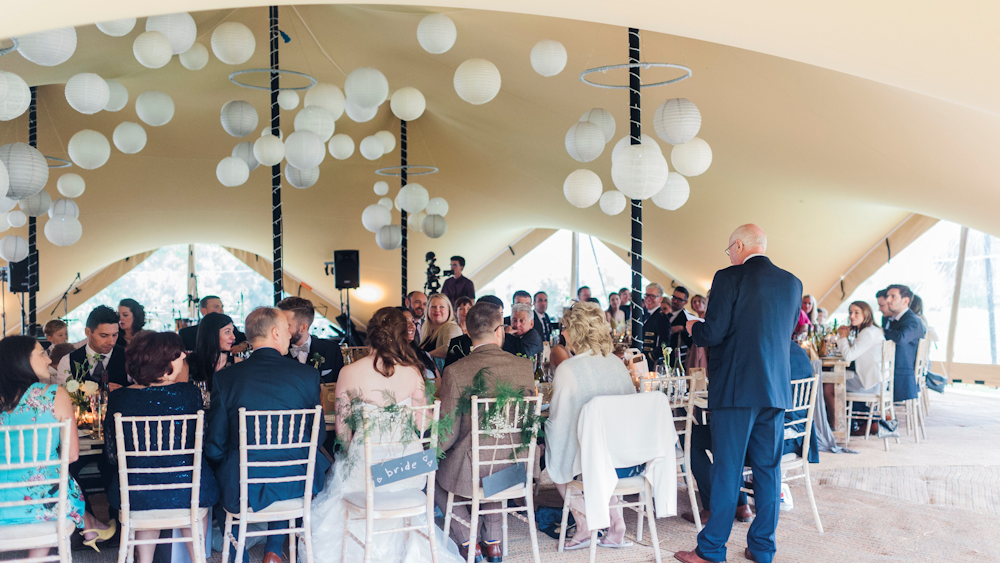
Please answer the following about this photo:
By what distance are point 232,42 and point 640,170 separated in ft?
10.4

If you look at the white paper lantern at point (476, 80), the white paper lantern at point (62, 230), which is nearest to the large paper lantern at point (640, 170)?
the white paper lantern at point (476, 80)

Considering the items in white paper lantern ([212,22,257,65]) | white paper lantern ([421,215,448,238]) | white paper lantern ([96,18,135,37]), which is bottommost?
white paper lantern ([421,215,448,238])

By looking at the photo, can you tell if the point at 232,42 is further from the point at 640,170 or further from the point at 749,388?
the point at 749,388

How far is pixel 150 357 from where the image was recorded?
3254 millimetres

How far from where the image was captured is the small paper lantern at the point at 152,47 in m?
5.03

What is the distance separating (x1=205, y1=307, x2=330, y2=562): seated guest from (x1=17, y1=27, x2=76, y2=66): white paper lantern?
6.95ft

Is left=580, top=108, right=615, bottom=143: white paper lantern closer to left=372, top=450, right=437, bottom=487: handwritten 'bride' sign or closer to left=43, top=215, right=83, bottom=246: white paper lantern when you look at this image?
left=372, top=450, right=437, bottom=487: handwritten 'bride' sign

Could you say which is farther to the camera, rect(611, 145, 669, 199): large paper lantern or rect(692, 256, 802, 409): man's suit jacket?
rect(611, 145, 669, 199): large paper lantern

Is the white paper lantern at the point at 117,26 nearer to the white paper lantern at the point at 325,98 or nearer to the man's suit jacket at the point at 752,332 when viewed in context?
the white paper lantern at the point at 325,98

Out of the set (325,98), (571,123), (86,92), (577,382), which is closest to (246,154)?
(325,98)

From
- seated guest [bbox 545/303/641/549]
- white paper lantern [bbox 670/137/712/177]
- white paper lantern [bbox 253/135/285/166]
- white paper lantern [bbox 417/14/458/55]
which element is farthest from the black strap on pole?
seated guest [bbox 545/303/641/549]

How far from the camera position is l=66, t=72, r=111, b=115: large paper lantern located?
17.4 feet

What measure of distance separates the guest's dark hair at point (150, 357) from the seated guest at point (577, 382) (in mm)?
1812

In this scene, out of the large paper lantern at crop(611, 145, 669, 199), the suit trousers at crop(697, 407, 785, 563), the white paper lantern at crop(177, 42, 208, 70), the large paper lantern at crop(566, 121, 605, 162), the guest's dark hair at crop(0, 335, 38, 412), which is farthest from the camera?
the white paper lantern at crop(177, 42, 208, 70)
